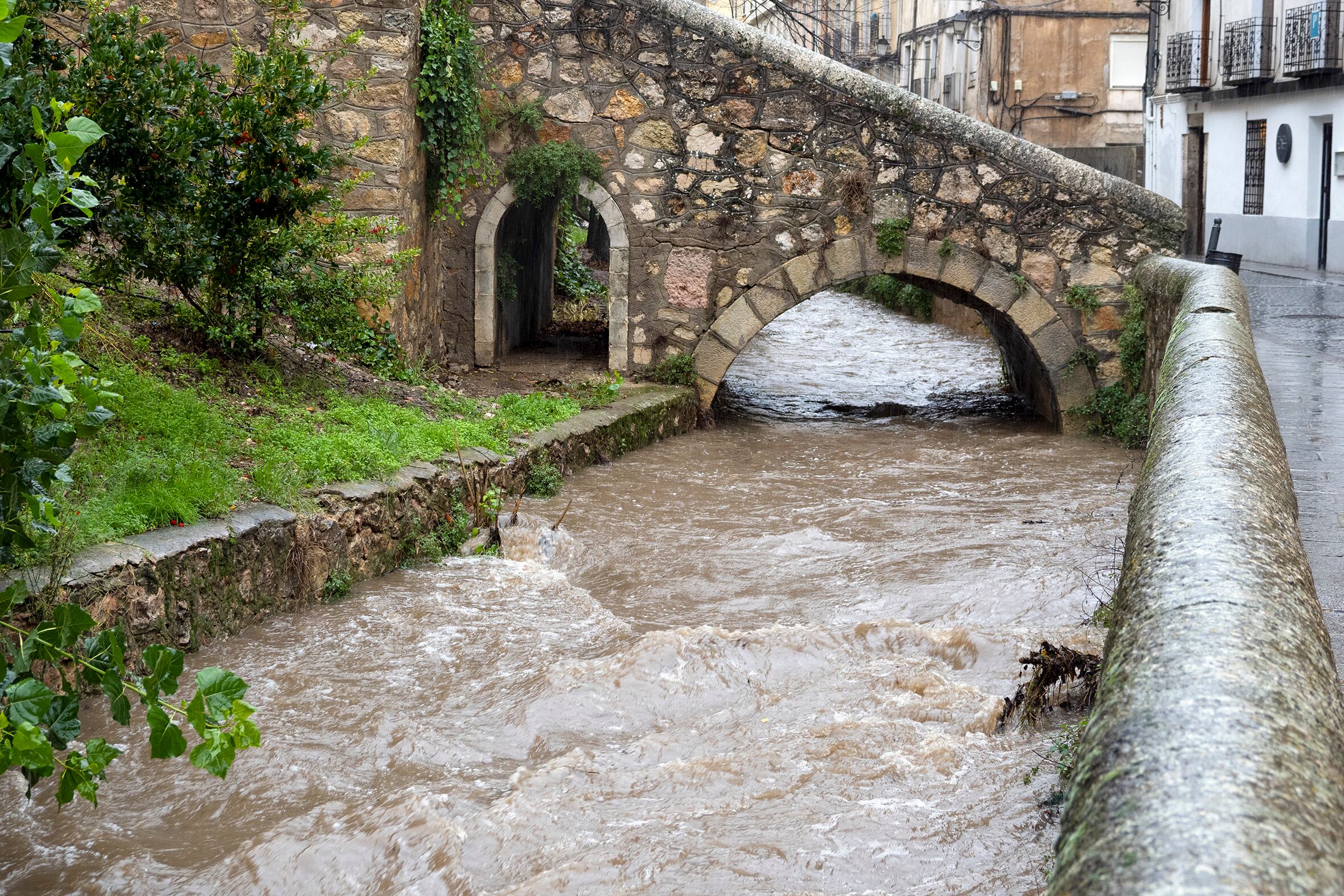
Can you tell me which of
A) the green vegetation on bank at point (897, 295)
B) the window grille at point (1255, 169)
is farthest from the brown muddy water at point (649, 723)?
the window grille at point (1255, 169)

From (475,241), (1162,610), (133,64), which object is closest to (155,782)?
(1162,610)

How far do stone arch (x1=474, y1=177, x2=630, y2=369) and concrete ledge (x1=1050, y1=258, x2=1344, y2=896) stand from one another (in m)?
6.38

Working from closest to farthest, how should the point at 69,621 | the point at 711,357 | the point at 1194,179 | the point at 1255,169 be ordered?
the point at 69,621 → the point at 711,357 → the point at 1255,169 → the point at 1194,179

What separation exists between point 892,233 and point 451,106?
304 cm

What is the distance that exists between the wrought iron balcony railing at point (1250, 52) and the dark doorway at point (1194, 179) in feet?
8.27

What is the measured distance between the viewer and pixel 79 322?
2.22 meters

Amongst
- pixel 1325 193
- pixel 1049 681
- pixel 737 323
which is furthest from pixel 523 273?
pixel 1325 193

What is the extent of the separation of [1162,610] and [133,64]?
446cm

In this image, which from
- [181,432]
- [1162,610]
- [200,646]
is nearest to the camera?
[1162,610]

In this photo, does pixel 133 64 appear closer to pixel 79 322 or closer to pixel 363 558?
pixel 363 558

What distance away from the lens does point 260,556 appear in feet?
14.1

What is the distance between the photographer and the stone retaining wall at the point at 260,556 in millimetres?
3633

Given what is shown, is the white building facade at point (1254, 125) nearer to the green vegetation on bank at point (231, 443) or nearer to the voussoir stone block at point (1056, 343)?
the voussoir stone block at point (1056, 343)

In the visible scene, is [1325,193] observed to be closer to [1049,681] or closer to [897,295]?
[897,295]
